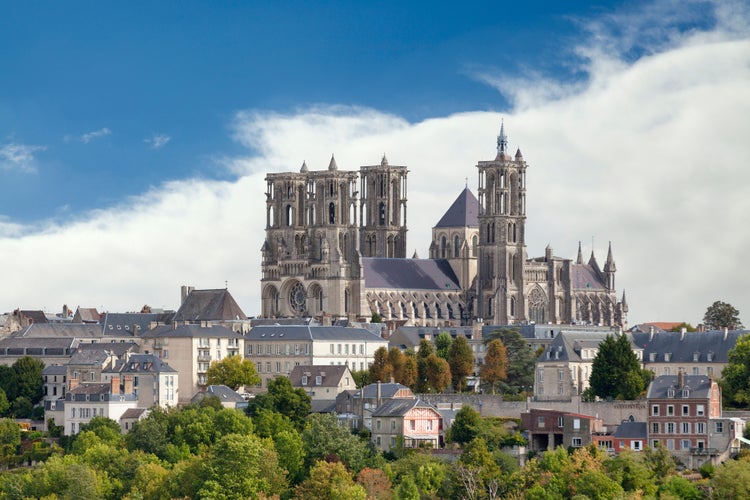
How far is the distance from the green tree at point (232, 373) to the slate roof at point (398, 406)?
1403cm

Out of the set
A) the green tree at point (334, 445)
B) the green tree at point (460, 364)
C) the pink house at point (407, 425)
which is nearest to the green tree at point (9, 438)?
the green tree at point (334, 445)

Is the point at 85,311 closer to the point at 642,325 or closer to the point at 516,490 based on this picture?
the point at 642,325

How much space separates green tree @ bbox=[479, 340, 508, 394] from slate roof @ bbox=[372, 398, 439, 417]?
44.2ft

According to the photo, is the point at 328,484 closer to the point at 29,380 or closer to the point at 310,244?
the point at 29,380

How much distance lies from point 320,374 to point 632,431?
21.6 meters

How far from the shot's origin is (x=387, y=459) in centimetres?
9656

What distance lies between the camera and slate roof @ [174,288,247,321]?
128375 millimetres

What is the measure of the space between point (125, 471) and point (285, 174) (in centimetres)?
5371

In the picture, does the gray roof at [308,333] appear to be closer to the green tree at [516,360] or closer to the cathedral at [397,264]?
the green tree at [516,360]

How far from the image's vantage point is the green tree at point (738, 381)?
99375 mm

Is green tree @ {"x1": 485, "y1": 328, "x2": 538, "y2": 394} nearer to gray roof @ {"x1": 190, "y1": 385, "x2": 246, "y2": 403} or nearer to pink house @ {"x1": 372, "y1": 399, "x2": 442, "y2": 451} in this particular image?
pink house @ {"x1": 372, "y1": 399, "x2": 442, "y2": 451}

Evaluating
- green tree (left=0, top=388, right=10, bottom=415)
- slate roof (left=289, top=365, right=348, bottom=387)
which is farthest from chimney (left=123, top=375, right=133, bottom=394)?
slate roof (left=289, top=365, right=348, bottom=387)

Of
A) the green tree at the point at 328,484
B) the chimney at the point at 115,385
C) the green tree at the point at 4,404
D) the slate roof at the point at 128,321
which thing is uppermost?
the slate roof at the point at 128,321

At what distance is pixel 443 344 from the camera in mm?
121438
